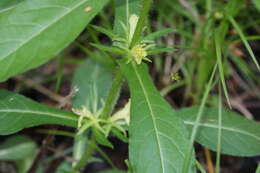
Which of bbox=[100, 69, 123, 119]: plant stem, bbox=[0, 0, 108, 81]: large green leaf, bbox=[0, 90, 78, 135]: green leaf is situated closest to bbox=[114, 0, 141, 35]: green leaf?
bbox=[100, 69, 123, 119]: plant stem

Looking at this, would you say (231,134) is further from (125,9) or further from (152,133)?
(125,9)

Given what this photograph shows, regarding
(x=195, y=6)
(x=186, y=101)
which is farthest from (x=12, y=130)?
(x=195, y=6)

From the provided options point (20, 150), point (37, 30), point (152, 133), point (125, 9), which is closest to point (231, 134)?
point (152, 133)

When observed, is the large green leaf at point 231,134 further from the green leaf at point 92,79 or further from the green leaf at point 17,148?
the green leaf at point 17,148

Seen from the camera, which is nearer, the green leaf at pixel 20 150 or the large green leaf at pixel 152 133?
the large green leaf at pixel 152 133

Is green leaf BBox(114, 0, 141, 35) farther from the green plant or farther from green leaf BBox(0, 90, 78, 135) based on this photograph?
green leaf BBox(0, 90, 78, 135)

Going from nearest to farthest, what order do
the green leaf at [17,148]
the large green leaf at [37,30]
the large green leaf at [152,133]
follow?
the large green leaf at [37,30]
the large green leaf at [152,133]
the green leaf at [17,148]

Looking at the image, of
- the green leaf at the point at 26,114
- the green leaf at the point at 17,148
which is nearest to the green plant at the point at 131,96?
the green leaf at the point at 26,114

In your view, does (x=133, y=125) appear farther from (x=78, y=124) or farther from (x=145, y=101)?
(x=78, y=124)
